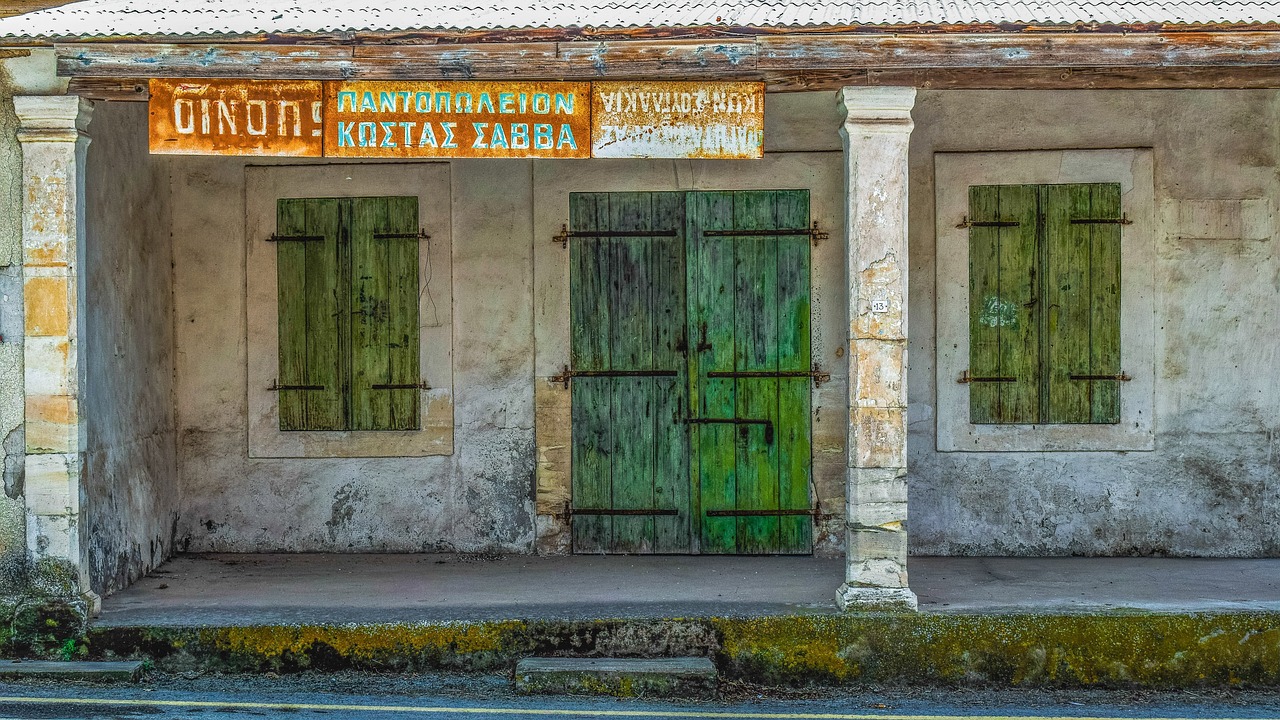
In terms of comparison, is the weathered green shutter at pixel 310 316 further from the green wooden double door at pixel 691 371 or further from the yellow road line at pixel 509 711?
the yellow road line at pixel 509 711

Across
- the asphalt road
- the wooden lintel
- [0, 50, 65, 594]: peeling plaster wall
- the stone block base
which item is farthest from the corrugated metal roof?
the asphalt road

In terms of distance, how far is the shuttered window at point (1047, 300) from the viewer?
769 centimetres

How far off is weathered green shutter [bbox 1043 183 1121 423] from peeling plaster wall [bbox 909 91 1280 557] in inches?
11.0

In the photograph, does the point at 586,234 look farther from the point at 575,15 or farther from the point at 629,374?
the point at 575,15

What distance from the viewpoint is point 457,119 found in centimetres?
621

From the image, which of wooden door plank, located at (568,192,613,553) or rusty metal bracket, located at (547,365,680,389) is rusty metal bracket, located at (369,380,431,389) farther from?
wooden door plank, located at (568,192,613,553)

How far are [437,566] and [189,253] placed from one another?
2.63 m

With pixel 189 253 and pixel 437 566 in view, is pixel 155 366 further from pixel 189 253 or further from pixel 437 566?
pixel 437 566

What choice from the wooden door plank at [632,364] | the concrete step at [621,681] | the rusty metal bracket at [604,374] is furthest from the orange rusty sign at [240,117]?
the concrete step at [621,681]

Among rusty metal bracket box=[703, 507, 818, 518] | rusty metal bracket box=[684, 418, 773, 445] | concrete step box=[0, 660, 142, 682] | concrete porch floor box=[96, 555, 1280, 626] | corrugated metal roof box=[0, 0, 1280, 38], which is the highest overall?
corrugated metal roof box=[0, 0, 1280, 38]

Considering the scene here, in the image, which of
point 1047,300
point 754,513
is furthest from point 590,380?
point 1047,300

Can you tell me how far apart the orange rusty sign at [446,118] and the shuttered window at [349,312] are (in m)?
1.70

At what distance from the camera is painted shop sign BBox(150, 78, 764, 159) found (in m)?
6.18

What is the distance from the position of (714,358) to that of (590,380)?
82 centimetres
